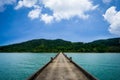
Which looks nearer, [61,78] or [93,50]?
[61,78]

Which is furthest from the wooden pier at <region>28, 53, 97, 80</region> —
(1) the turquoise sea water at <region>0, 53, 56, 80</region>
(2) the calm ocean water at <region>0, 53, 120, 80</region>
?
(1) the turquoise sea water at <region>0, 53, 56, 80</region>

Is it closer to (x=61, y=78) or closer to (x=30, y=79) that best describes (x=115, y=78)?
(x=61, y=78)

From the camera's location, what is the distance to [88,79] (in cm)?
1659

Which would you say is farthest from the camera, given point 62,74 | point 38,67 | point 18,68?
point 38,67

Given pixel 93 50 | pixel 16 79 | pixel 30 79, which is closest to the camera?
pixel 30 79

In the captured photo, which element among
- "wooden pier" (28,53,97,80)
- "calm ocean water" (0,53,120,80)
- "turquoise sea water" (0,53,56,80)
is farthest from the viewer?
"calm ocean water" (0,53,120,80)

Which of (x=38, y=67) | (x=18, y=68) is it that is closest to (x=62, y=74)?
(x=18, y=68)

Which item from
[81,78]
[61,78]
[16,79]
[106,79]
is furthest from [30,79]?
[106,79]

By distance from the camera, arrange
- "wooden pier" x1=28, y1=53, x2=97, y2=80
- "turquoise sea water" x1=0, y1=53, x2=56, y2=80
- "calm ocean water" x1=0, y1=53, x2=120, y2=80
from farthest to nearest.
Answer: "calm ocean water" x1=0, y1=53, x2=120, y2=80, "turquoise sea water" x1=0, y1=53, x2=56, y2=80, "wooden pier" x1=28, y1=53, x2=97, y2=80

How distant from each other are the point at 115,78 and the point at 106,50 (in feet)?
574

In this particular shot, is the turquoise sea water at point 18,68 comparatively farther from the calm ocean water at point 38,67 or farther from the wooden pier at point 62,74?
the wooden pier at point 62,74

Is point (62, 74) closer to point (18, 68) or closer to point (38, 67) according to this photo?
point (18, 68)

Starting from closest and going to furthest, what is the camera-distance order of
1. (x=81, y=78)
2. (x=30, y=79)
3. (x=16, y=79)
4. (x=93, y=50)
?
(x=30, y=79)
(x=81, y=78)
(x=16, y=79)
(x=93, y=50)

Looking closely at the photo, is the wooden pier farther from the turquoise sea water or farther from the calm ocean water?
the turquoise sea water
